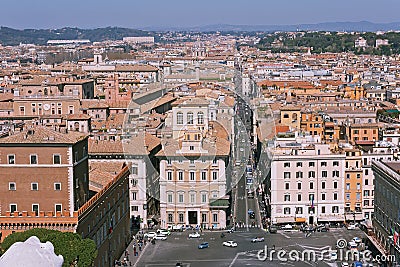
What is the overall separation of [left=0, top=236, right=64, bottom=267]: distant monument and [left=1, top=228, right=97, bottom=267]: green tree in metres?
7.45

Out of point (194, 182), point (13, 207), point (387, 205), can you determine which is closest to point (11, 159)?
point (13, 207)

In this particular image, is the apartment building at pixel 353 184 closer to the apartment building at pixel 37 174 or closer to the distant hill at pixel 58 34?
the apartment building at pixel 37 174

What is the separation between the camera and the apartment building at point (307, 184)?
55.3 ft

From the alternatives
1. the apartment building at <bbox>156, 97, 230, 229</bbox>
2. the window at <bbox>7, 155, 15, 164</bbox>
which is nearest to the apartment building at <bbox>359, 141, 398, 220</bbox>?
the apartment building at <bbox>156, 97, 230, 229</bbox>

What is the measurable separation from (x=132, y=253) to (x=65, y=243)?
4750mm

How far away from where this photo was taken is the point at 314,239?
616 inches

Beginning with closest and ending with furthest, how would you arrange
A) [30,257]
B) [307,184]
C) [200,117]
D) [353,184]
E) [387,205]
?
[30,257], [387,205], [307,184], [353,184], [200,117]

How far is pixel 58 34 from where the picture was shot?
14962 centimetres

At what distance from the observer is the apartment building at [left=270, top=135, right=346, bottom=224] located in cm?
1686

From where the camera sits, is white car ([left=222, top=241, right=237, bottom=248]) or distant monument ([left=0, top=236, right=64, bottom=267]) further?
white car ([left=222, top=241, right=237, bottom=248])

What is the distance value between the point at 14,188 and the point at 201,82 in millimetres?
24451

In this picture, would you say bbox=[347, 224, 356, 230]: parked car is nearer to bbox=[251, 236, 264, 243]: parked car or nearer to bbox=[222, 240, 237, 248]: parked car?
bbox=[251, 236, 264, 243]: parked car

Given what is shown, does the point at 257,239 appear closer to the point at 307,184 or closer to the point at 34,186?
the point at 307,184

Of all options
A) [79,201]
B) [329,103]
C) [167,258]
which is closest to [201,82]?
[329,103]
